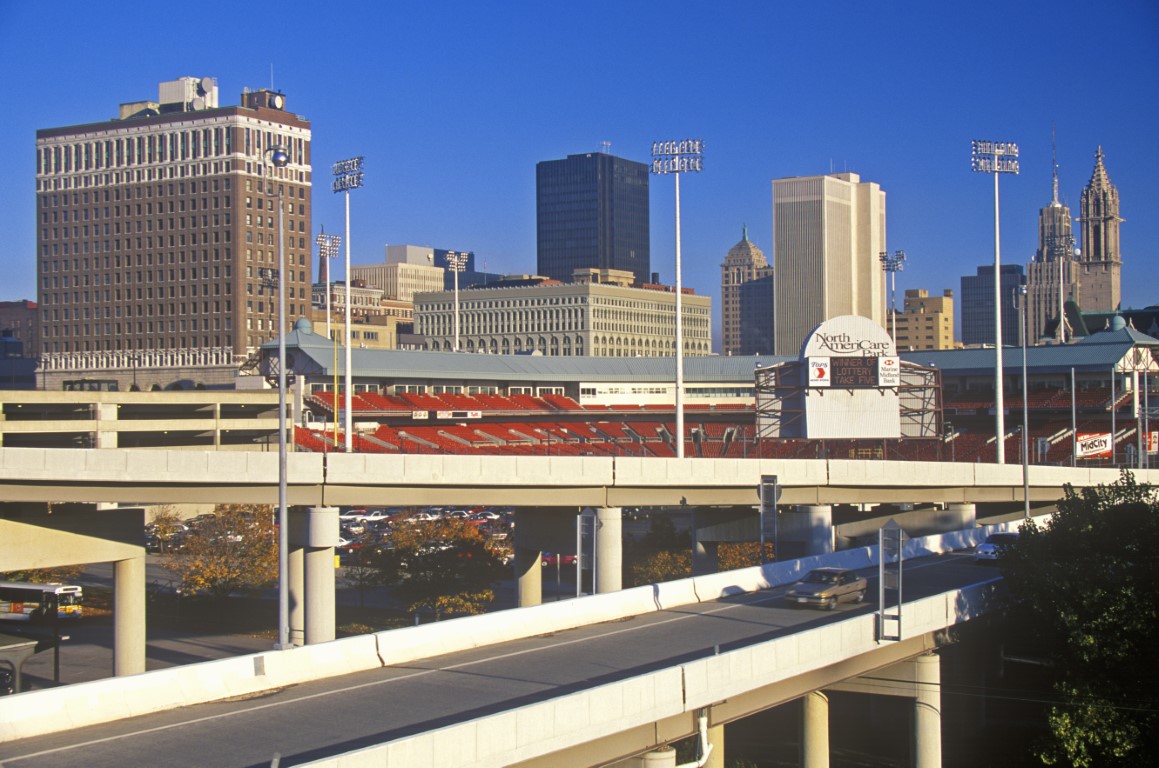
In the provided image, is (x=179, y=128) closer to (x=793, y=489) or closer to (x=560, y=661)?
(x=793, y=489)

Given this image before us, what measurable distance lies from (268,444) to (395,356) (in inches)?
1208

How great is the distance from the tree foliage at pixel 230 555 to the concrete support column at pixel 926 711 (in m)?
35.8

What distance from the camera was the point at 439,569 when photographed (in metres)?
63.9

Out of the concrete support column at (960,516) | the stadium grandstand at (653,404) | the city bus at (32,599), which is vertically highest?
the stadium grandstand at (653,404)

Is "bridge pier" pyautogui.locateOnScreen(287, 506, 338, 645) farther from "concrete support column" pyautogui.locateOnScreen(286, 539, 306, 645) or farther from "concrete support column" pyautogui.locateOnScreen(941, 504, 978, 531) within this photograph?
"concrete support column" pyautogui.locateOnScreen(941, 504, 978, 531)

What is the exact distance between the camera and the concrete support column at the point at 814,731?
33094 mm

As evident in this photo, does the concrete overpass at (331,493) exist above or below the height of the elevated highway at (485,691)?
above

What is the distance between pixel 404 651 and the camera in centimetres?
2817

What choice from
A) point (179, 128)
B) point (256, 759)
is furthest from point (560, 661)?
point (179, 128)

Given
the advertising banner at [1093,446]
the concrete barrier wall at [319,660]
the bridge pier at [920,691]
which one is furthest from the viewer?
the advertising banner at [1093,446]

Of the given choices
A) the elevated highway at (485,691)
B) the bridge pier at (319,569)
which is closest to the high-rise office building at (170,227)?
the bridge pier at (319,569)

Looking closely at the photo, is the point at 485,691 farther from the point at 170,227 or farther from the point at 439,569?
the point at 170,227

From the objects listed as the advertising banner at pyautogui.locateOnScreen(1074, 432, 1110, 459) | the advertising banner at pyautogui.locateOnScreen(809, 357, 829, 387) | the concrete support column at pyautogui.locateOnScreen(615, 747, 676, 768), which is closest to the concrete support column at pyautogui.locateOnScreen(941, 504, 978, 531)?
the advertising banner at pyautogui.locateOnScreen(809, 357, 829, 387)

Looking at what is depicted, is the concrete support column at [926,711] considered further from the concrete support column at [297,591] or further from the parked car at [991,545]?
the concrete support column at [297,591]
